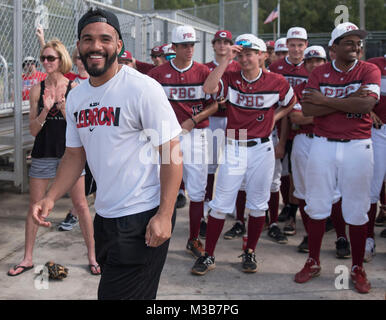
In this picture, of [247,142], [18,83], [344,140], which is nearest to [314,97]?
[344,140]

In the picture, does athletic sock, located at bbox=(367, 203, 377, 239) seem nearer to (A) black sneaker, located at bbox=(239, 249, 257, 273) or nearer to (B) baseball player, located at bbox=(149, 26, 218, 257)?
(A) black sneaker, located at bbox=(239, 249, 257, 273)

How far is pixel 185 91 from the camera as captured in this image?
5539 mm

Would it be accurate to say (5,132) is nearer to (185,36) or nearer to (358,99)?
(185,36)

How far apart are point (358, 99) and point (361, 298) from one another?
1660mm

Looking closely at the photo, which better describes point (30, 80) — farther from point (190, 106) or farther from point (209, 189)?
point (209, 189)

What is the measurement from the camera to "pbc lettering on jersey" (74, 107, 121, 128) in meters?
2.49

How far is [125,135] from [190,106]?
10.1 feet

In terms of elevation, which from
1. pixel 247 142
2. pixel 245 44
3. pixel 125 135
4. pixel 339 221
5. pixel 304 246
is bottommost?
pixel 304 246

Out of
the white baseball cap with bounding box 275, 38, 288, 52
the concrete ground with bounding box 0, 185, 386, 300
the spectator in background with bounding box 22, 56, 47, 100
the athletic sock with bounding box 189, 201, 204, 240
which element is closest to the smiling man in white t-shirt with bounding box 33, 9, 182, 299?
the concrete ground with bounding box 0, 185, 386, 300

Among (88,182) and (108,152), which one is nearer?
(108,152)

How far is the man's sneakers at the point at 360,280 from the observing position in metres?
4.32
